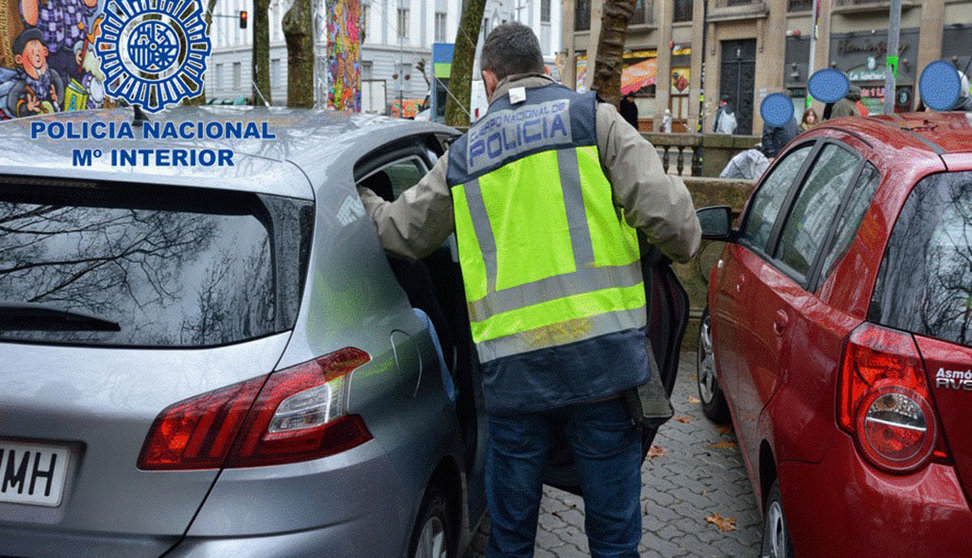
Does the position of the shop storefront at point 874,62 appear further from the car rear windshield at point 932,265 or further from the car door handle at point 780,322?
the car rear windshield at point 932,265

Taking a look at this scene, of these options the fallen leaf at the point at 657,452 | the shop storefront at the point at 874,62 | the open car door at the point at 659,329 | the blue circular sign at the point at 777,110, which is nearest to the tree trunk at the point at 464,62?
the blue circular sign at the point at 777,110

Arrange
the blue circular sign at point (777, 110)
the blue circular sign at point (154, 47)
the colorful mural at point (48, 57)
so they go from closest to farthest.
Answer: the blue circular sign at point (154, 47)
the colorful mural at point (48, 57)
the blue circular sign at point (777, 110)

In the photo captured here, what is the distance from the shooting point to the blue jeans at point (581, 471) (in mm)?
2836

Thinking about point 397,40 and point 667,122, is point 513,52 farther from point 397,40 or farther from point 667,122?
point 397,40

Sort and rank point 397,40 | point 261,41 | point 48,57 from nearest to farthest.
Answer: point 48,57 → point 261,41 → point 397,40

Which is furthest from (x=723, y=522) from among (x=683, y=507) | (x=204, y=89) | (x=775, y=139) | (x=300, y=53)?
(x=300, y=53)

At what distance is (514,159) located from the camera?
9.15 ft

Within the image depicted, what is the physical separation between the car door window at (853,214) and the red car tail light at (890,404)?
1.68 feet

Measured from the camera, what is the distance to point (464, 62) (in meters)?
16.4

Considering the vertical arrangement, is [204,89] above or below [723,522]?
above

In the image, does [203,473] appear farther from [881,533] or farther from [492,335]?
[881,533]

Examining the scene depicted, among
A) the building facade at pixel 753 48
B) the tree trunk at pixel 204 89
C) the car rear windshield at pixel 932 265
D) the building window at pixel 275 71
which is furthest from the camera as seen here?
the building window at pixel 275 71

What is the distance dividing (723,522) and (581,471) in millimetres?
1757

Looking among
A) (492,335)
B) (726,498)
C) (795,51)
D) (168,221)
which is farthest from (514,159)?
(795,51)
